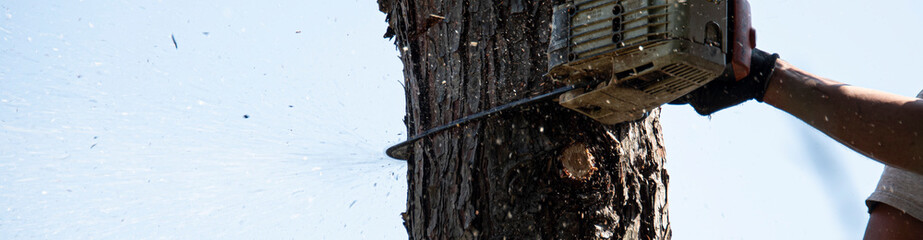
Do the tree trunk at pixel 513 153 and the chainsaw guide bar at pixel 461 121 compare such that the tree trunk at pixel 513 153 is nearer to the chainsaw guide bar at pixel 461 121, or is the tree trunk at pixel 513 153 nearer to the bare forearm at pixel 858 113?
the chainsaw guide bar at pixel 461 121

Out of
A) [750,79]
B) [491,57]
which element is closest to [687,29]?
[750,79]

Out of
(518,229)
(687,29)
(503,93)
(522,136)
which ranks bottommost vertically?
(518,229)

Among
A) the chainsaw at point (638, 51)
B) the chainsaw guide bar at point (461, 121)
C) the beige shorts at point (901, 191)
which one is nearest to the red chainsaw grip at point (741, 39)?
the chainsaw at point (638, 51)

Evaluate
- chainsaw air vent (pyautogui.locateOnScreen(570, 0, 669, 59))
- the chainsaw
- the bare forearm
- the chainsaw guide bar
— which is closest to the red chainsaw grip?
the chainsaw

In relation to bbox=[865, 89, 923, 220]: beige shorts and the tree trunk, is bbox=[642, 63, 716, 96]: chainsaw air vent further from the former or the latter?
bbox=[865, 89, 923, 220]: beige shorts

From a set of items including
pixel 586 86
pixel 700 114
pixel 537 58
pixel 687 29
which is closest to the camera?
pixel 687 29

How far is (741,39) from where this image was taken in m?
1.65

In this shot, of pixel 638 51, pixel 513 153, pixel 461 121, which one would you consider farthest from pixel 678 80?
pixel 461 121

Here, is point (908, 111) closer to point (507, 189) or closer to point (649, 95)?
point (649, 95)

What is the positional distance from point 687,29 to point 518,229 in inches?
23.3

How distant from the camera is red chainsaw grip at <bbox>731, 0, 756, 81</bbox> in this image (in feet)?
5.36

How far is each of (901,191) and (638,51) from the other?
1062 mm

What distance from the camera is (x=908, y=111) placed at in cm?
157

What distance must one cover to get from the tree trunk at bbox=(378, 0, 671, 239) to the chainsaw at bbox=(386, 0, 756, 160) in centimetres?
7
